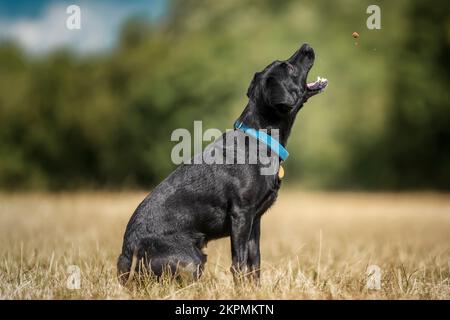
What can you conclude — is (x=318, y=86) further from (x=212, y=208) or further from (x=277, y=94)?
(x=212, y=208)

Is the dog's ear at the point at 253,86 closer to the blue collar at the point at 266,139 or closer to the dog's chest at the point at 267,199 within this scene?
the blue collar at the point at 266,139

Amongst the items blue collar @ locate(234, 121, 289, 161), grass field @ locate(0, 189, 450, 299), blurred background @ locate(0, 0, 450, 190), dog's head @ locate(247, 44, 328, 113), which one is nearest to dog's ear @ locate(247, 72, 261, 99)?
dog's head @ locate(247, 44, 328, 113)

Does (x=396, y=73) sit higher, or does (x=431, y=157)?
(x=396, y=73)

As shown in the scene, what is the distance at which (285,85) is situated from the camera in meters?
5.55

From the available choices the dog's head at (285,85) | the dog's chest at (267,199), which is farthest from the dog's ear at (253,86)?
the dog's chest at (267,199)

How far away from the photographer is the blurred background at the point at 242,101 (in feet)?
79.7

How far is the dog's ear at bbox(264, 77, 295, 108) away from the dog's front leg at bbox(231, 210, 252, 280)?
1.04 meters

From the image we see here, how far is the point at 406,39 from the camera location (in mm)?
24828

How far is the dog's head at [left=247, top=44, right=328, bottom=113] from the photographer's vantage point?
17.8 ft

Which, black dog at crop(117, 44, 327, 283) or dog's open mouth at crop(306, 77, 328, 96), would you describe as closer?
black dog at crop(117, 44, 327, 283)

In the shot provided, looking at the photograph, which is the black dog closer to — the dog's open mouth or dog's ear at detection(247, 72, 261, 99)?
dog's ear at detection(247, 72, 261, 99)
